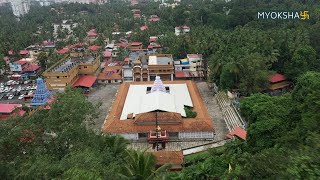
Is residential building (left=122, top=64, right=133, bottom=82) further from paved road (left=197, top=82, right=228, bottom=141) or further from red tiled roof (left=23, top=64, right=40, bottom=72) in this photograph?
red tiled roof (left=23, top=64, right=40, bottom=72)

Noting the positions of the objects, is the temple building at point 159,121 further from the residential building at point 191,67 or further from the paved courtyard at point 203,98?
the residential building at point 191,67

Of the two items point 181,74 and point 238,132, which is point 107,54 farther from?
point 238,132

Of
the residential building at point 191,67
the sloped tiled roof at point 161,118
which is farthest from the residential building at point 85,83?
the sloped tiled roof at point 161,118

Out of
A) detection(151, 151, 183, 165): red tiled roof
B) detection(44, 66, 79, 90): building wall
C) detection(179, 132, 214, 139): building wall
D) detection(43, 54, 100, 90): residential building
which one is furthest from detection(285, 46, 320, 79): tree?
detection(44, 66, 79, 90): building wall

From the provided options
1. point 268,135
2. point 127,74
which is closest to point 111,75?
point 127,74

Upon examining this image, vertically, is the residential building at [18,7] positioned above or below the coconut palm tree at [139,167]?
above

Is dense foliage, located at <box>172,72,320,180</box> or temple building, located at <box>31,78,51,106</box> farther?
temple building, located at <box>31,78,51,106</box>

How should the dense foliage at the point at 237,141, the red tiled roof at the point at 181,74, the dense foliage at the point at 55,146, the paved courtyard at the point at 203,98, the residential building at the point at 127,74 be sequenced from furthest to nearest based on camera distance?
the residential building at the point at 127,74 → the red tiled roof at the point at 181,74 → the paved courtyard at the point at 203,98 → the dense foliage at the point at 55,146 → the dense foliage at the point at 237,141
